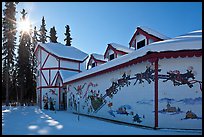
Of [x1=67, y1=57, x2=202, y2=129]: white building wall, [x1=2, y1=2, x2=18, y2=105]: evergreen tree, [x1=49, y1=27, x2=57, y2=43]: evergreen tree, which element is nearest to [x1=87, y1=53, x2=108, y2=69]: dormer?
[x1=67, y1=57, x2=202, y2=129]: white building wall

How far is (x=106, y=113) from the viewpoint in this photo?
472 inches

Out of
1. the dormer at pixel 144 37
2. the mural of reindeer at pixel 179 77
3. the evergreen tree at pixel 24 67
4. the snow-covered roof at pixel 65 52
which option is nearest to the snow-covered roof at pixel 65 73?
the snow-covered roof at pixel 65 52

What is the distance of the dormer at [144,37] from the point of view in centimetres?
1288

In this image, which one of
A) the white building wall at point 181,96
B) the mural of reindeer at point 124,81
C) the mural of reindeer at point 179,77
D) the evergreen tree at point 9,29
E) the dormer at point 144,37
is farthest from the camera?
the evergreen tree at point 9,29

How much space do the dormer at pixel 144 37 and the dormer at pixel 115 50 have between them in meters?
1.60

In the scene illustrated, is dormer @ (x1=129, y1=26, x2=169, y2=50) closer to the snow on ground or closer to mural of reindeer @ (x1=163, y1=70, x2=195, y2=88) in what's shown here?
mural of reindeer @ (x1=163, y1=70, x2=195, y2=88)

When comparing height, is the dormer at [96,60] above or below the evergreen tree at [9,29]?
below

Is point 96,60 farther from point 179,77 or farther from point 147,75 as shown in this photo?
point 179,77

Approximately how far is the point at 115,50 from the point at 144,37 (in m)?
3.47

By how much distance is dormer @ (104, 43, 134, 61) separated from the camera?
16.3 m

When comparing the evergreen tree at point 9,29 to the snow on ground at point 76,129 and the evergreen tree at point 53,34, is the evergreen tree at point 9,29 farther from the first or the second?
the snow on ground at point 76,129

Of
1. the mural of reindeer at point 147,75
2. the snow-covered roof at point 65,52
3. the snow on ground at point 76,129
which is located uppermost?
the snow-covered roof at point 65,52

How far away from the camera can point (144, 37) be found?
13.5m

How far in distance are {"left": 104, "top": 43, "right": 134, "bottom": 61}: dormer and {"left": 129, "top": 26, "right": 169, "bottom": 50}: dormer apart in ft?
5.24
